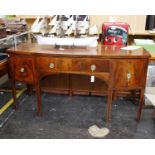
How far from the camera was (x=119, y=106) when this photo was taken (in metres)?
2.15

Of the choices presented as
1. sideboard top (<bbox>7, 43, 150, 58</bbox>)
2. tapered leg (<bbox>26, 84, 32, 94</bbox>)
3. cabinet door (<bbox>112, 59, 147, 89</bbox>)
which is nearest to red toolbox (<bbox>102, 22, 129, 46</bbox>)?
sideboard top (<bbox>7, 43, 150, 58</bbox>)

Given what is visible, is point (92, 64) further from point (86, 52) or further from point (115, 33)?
point (115, 33)

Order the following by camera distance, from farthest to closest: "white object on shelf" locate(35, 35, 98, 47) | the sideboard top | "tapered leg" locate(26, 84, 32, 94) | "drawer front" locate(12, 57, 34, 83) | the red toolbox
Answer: "tapered leg" locate(26, 84, 32, 94) < the red toolbox < "white object on shelf" locate(35, 35, 98, 47) < "drawer front" locate(12, 57, 34, 83) < the sideboard top

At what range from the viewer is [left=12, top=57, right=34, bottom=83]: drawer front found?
1.74 meters

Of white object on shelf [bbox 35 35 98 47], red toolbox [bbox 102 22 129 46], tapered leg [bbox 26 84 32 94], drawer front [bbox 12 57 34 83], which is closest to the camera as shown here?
drawer front [bbox 12 57 34 83]

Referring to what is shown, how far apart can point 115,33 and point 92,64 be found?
70cm

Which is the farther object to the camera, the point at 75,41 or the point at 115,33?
the point at 115,33

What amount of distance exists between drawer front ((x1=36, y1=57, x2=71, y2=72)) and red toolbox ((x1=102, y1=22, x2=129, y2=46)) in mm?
703

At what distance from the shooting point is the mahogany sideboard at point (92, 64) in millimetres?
1617

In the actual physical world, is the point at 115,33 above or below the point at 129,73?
above

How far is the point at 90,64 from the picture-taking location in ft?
5.41

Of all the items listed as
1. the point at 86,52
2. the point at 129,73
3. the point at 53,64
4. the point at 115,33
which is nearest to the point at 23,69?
the point at 53,64

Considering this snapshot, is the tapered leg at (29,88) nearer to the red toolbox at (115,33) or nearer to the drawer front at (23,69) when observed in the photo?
the drawer front at (23,69)

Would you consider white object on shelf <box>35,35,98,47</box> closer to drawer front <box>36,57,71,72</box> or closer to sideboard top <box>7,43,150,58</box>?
sideboard top <box>7,43,150,58</box>
